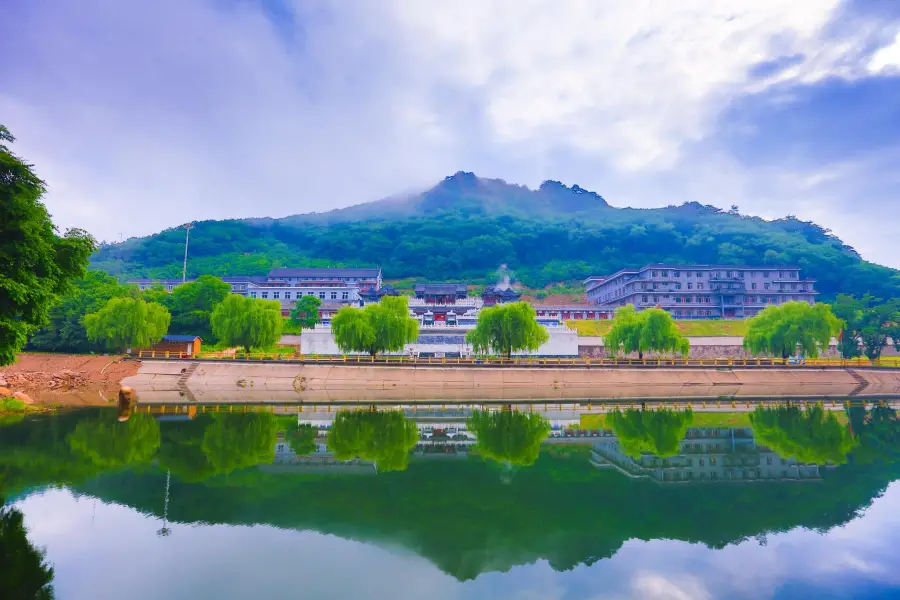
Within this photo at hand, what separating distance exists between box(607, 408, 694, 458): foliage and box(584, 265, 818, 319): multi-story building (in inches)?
2004

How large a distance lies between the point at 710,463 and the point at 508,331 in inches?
1061

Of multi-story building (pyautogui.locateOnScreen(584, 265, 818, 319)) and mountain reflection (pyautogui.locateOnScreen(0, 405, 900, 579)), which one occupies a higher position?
multi-story building (pyautogui.locateOnScreen(584, 265, 818, 319))

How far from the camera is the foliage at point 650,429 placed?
1648cm

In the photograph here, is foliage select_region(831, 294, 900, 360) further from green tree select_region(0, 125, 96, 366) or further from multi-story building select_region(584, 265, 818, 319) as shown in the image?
green tree select_region(0, 125, 96, 366)

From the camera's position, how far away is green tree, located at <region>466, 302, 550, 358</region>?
136ft

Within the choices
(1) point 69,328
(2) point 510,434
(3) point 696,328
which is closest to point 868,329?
(3) point 696,328

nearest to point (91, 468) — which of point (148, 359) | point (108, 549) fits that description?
point (108, 549)

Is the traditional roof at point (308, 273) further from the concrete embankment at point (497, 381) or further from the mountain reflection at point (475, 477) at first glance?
the mountain reflection at point (475, 477)

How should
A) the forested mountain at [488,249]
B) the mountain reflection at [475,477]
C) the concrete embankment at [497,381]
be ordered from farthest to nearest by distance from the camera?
the forested mountain at [488,249], the concrete embankment at [497,381], the mountain reflection at [475,477]

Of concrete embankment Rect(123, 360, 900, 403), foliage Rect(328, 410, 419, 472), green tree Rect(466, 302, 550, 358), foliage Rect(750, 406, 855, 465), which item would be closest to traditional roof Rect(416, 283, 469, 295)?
green tree Rect(466, 302, 550, 358)

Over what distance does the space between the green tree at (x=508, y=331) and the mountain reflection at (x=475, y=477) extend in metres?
19.8

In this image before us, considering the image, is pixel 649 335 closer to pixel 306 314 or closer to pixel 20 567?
pixel 306 314

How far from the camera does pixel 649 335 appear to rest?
139ft

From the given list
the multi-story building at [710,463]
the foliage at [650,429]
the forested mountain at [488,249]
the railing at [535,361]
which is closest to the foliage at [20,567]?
the multi-story building at [710,463]
